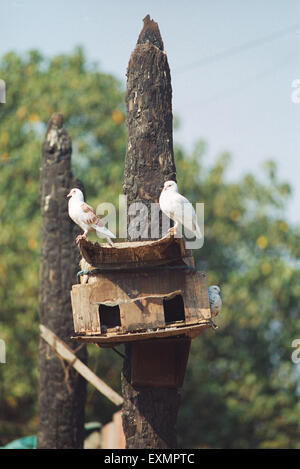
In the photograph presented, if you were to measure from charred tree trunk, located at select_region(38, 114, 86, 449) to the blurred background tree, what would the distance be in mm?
5455

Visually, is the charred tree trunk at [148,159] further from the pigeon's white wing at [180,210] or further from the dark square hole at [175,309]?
the pigeon's white wing at [180,210]

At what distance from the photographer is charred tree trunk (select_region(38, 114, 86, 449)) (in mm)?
7992

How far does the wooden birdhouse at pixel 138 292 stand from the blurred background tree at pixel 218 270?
8.24 m

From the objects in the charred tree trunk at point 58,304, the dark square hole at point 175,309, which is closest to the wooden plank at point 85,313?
the dark square hole at point 175,309

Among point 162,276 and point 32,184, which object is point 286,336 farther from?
point 162,276

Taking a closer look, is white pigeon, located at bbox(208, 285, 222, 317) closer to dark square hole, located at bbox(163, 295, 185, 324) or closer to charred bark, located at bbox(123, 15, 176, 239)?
dark square hole, located at bbox(163, 295, 185, 324)

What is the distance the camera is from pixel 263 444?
15125mm

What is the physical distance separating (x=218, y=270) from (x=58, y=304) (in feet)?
26.3

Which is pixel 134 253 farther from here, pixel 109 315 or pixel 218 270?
pixel 218 270

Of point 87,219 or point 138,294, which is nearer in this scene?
point 138,294

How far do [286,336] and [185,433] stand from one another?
287 cm

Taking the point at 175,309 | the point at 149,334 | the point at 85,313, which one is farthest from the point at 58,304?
the point at 149,334

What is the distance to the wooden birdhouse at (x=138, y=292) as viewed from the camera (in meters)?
5.29

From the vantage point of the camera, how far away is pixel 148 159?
589 centimetres
